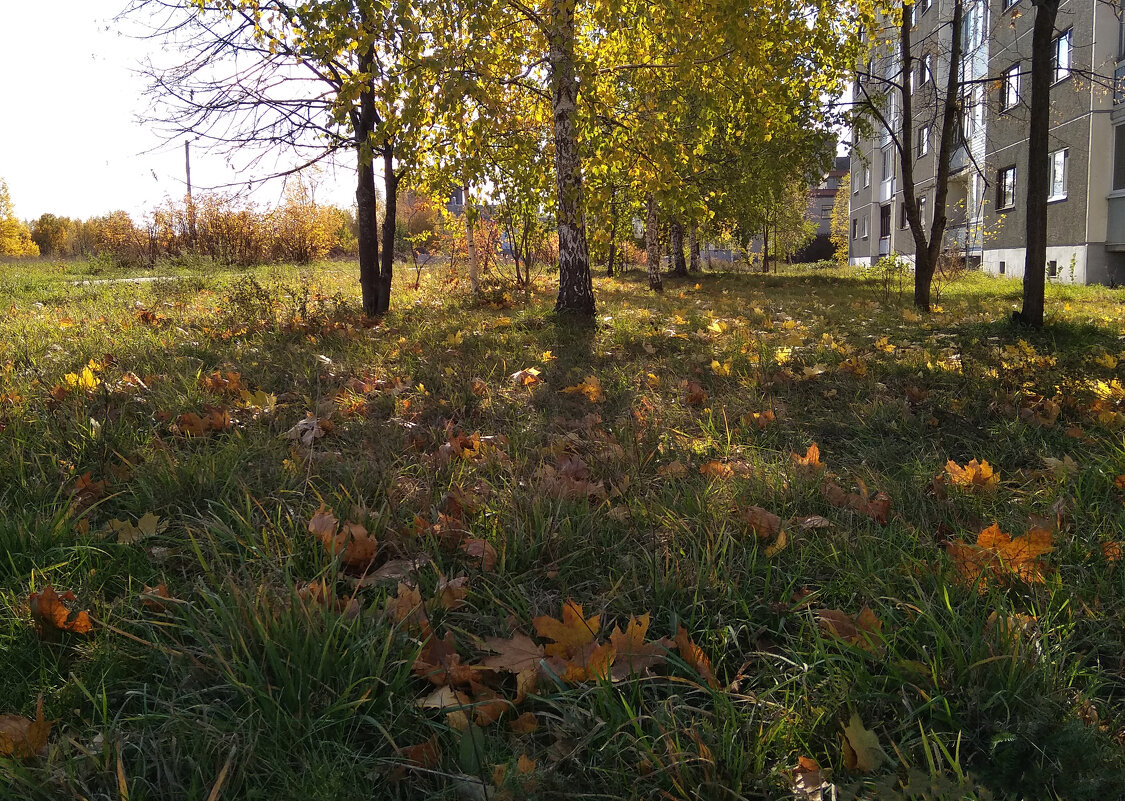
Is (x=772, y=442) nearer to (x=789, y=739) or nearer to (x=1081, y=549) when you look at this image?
(x=1081, y=549)

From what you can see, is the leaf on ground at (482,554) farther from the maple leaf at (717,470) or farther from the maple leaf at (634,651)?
the maple leaf at (717,470)

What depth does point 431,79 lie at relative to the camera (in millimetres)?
4895

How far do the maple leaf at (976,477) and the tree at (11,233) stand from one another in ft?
177

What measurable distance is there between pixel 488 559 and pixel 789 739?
0.95m

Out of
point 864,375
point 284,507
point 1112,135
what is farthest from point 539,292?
point 1112,135

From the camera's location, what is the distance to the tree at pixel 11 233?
44.3 metres

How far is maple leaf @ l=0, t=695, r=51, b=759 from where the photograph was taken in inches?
48.8

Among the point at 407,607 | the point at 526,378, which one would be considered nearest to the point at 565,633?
the point at 407,607

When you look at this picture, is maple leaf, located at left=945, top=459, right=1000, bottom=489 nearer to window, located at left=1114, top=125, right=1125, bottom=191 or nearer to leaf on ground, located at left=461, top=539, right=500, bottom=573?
leaf on ground, located at left=461, top=539, right=500, bottom=573

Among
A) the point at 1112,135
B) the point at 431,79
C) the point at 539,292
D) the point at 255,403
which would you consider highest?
the point at 1112,135

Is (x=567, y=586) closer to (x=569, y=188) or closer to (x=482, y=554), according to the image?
(x=482, y=554)

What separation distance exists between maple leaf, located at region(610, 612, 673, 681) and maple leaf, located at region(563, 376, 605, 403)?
257cm

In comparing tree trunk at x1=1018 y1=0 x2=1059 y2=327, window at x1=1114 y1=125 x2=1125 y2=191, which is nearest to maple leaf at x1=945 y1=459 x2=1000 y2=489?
tree trunk at x1=1018 y1=0 x2=1059 y2=327

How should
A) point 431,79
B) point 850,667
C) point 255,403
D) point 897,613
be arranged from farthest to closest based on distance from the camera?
1. point 431,79
2. point 255,403
3. point 897,613
4. point 850,667
